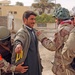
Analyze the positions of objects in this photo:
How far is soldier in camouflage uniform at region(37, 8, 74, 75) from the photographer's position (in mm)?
3628

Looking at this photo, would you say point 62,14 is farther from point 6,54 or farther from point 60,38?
point 6,54

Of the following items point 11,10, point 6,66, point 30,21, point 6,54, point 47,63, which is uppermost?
point 30,21

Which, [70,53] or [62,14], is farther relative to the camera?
[62,14]

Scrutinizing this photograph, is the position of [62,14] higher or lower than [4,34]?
higher

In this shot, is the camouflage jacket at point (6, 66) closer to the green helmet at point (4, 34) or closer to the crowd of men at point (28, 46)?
the crowd of men at point (28, 46)

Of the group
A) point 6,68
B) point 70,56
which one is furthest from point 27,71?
point 70,56

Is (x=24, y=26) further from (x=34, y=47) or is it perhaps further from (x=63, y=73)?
(x=63, y=73)

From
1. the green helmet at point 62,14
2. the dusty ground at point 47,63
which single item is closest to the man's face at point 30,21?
the green helmet at point 62,14

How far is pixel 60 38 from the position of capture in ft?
12.0

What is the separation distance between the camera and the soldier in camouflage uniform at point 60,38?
11.9 ft

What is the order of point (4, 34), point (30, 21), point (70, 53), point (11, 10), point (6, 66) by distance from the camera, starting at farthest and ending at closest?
point (11, 10) < point (30, 21) < point (4, 34) < point (6, 66) < point (70, 53)

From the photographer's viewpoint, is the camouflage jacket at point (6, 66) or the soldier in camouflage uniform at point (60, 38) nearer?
the camouflage jacket at point (6, 66)

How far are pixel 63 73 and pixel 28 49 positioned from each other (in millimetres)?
648

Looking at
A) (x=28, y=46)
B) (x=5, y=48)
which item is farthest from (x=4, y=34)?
(x=28, y=46)
